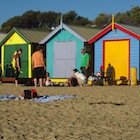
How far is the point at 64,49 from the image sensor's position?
23312 mm

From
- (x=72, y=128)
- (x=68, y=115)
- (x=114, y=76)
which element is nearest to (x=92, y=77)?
(x=114, y=76)

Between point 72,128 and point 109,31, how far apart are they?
46.1 feet

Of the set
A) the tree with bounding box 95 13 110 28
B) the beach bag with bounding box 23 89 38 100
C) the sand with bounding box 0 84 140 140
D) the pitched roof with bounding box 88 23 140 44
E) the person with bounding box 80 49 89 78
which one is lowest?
the sand with bounding box 0 84 140 140

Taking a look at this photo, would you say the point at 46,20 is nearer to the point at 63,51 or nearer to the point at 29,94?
the point at 63,51

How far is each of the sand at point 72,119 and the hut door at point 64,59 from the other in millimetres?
10549

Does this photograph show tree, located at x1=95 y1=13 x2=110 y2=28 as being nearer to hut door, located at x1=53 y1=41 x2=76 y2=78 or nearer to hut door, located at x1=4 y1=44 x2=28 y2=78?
hut door, located at x1=4 y1=44 x2=28 y2=78

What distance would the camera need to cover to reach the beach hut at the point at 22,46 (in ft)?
82.1

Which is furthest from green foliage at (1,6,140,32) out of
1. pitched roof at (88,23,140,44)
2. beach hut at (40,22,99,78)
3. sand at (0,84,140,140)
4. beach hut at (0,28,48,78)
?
sand at (0,84,140,140)

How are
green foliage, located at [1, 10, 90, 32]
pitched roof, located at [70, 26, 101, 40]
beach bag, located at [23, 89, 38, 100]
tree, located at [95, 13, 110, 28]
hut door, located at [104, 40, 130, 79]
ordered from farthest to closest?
green foliage, located at [1, 10, 90, 32], tree, located at [95, 13, 110, 28], pitched roof, located at [70, 26, 101, 40], hut door, located at [104, 40, 130, 79], beach bag, located at [23, 89, 38, 100]

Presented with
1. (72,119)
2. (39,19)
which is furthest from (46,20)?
(72,119)

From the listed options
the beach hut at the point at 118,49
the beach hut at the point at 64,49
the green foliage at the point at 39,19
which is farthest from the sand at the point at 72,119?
the green foliage at the point at 39,19

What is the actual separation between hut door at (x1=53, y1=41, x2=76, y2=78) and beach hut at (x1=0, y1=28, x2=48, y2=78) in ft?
6.27

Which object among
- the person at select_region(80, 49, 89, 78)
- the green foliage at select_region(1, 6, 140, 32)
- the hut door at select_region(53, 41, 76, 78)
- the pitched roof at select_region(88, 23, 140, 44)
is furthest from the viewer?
the green foliage at select_region(1, 6, 140, 32)

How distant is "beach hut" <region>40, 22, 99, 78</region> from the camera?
898 inches
